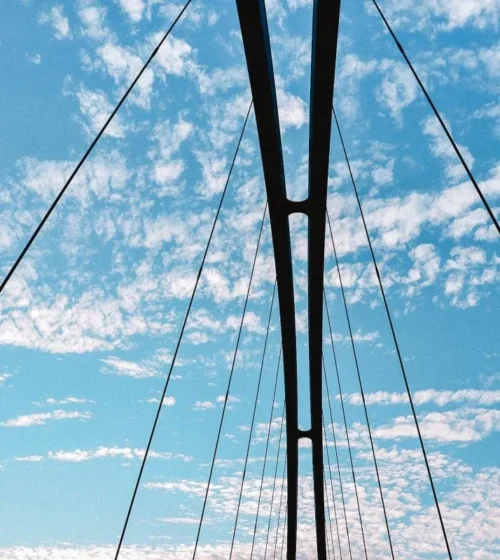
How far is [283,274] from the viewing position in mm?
13836

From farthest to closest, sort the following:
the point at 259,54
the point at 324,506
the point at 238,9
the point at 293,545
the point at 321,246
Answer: the point at 293,545 → the point at 324,506 → the point at 321,246 → the point at 259,54 → the point at 238,9

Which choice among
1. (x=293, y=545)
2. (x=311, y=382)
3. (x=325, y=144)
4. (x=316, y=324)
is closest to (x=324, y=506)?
(x=293, y=545)

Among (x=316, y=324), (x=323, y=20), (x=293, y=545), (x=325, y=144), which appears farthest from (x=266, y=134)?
(x=293, y=545)

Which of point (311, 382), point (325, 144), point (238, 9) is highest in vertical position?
point (311, 382)

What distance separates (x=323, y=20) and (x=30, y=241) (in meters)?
5.60

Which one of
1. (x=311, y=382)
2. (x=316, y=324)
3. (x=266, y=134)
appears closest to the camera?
(x=266, y=134)

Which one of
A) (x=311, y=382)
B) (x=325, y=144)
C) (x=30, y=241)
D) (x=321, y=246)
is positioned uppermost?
(x=311, y=382)

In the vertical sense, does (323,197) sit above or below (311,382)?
below

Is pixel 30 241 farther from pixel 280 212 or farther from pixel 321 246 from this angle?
pixel 321 246

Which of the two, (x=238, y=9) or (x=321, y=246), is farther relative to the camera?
(x=321, y=246)

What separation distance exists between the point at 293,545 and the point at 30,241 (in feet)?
97.5

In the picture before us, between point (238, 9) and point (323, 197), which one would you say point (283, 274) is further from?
point (238, 9)

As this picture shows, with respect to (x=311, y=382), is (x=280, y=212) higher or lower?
lower

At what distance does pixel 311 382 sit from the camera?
19.5 m
